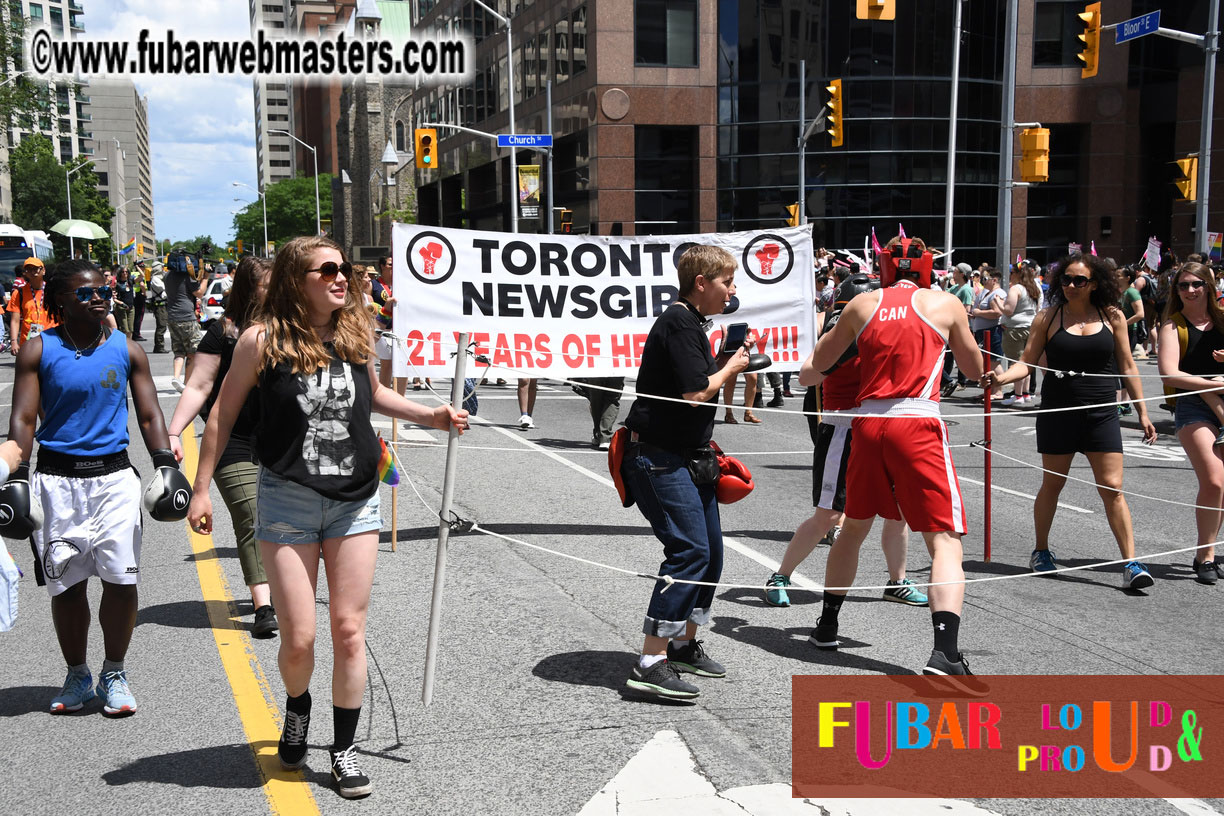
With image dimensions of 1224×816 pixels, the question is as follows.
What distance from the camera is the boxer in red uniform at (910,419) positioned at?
5.05 metres

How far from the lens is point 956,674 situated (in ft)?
15.9

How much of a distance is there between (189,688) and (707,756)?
237cm

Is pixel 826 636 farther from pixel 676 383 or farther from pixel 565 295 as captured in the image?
pixel 565 295

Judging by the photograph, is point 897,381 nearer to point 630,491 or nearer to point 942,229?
point 630,491

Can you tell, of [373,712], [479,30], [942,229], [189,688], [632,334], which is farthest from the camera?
[479,30]

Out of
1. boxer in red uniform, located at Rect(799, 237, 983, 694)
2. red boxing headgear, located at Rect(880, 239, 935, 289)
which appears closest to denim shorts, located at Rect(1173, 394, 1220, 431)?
boxer in red uniform, located at Rect(799, 237, 983, 694)

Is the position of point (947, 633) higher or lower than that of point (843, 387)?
lower

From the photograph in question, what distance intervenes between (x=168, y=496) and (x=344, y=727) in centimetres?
122

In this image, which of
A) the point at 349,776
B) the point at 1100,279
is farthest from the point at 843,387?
the point at 349,776

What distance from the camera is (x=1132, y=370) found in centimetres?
740

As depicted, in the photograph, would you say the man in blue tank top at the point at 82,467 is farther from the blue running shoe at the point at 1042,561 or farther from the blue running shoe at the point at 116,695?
the blue running shoe at the point at 1042,561

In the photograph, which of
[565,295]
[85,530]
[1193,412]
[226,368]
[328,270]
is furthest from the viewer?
[565,295]

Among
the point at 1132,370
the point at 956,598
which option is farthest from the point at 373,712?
the point at 1132,370

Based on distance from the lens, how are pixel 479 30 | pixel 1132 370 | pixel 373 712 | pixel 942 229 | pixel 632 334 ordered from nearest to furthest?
pixel 373 712
pixel 1132 370
pixel 632 334
pixel 942 229
pixel 479 30
